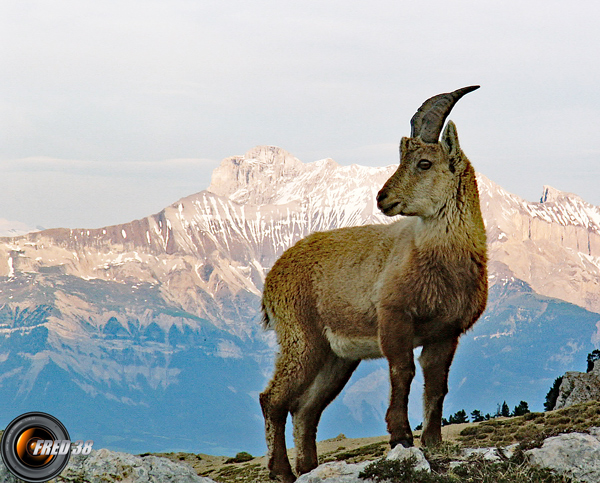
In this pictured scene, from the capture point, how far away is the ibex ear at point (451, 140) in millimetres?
12344

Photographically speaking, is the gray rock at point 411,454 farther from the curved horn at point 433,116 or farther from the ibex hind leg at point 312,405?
the curved horn at point 433,116

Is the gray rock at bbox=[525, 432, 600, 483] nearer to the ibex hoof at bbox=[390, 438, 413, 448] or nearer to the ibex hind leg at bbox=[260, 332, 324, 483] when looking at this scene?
the ibex hoof at bbox=[390, 438, 413, 448]

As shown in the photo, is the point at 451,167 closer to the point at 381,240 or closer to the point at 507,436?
the point at 381,240

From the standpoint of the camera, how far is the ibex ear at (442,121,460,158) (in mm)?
12344

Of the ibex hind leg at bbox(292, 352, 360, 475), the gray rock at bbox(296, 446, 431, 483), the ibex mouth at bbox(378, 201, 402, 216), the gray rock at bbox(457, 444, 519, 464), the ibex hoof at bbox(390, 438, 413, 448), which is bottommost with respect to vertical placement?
the gray rock at bbox(457, 444, 519, 464)

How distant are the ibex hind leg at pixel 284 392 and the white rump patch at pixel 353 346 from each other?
1.35 ft

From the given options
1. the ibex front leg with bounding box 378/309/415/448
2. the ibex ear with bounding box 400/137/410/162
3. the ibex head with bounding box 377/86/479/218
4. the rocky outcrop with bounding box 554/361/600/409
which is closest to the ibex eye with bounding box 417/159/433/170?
the ibex head with bounding box 377/86/479/218

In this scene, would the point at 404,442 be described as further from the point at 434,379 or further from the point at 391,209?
the point at 391,209

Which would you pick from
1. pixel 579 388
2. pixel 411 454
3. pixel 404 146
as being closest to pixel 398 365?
pixel 411 454

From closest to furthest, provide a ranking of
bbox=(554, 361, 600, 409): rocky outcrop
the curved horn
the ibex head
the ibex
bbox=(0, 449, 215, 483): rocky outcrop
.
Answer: bbox=(0, 449, 215, 483): rocky outcrop → the ibex → the ibex head → the curved horn → bbox=(554, 361, 600, 409): rocky outcrop

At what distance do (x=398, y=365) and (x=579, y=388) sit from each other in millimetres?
31613

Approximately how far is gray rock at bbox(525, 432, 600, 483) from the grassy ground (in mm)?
229

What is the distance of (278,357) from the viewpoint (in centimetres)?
1410

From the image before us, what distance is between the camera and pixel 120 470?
11.3m
